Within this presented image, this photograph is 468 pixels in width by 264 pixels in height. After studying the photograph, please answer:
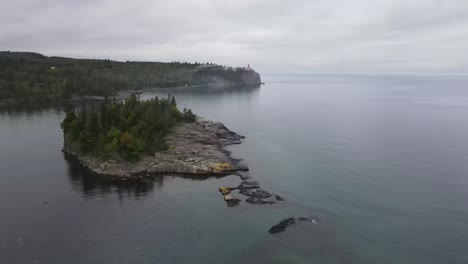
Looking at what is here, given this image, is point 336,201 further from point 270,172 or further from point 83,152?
point 83,152

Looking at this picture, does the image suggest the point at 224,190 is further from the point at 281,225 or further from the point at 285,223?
the point at 281,225

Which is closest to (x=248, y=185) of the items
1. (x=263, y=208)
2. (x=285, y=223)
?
(x=263, y=208)

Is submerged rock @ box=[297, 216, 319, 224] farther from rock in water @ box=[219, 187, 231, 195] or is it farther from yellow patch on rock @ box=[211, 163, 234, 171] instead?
yellow patch on rock @ box=[211, 163, 234, 171]

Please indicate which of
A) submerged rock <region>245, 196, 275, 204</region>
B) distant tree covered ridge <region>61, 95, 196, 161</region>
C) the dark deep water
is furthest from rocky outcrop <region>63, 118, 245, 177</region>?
submerged rock <region>245, 196, 275, 204</region>

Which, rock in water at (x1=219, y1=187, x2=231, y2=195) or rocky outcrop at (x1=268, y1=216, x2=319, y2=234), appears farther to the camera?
rock in water at (x1=219, y1=187, x2=231, y2=195)

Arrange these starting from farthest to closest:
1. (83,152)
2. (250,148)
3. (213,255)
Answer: (250,148), (83,152), (213,255)

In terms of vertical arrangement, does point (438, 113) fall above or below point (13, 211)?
above

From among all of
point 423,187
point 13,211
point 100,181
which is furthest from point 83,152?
Result: point 423,187
